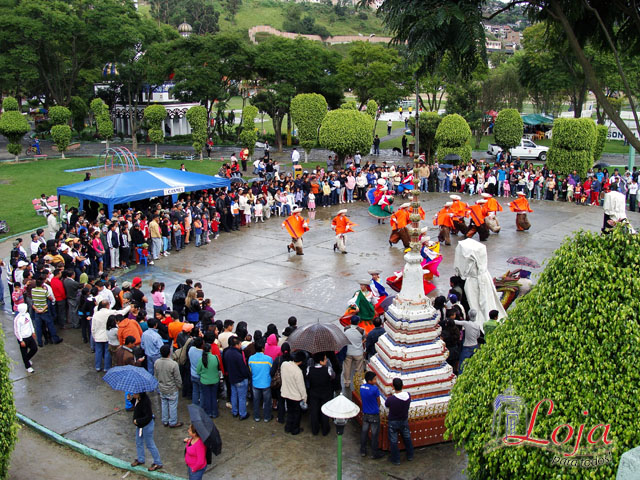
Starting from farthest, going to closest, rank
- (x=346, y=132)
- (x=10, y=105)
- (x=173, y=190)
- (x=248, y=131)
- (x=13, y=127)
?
(x=10, y=105)
(x=13, y=127)
(x=248, y=131)
(x=346, y=132)
(x=173, y=190)

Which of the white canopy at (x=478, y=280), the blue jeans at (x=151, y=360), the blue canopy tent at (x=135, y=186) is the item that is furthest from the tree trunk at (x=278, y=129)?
the blue jeans at (x=151, y=360)

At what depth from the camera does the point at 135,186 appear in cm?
1845

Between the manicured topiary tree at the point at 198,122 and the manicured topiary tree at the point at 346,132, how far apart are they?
8.44 meters

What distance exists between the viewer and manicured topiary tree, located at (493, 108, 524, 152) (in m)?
34.4

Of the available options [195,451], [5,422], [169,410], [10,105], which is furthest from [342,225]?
[10,105]

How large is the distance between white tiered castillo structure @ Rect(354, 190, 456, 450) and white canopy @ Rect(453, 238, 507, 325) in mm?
2199

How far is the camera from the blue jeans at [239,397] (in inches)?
357

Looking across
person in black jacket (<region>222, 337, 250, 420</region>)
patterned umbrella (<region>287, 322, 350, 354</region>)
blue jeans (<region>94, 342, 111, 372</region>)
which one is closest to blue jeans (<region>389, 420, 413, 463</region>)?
patterned umbrella (<region>287, 322, 350, 354</region>)

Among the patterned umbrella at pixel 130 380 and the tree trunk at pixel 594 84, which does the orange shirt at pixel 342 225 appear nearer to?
the tree trunk at pixel 594 84

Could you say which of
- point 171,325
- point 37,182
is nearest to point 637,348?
point 171,325

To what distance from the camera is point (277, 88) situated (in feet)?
134

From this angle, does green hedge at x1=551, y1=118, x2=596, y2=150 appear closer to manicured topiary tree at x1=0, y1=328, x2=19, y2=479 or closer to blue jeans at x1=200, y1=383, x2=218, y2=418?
blue jeans at x1=200, y1=383, x2=218, y2=418

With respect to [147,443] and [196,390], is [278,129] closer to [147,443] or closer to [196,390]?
[196,390]

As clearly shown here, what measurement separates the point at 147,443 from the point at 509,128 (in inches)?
1198
